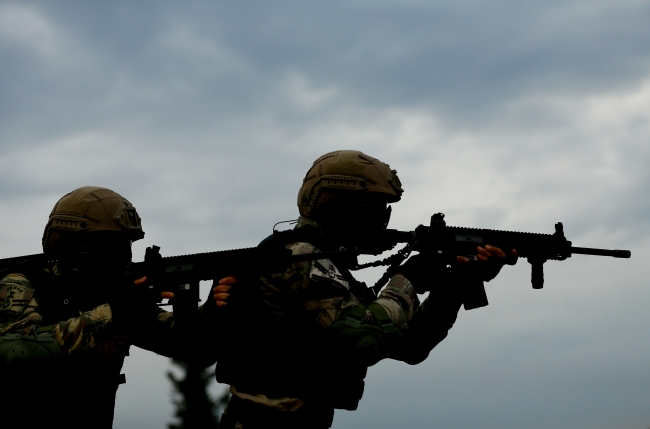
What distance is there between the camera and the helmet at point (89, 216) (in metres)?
10.8

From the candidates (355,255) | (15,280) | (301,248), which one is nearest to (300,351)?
(301,248)

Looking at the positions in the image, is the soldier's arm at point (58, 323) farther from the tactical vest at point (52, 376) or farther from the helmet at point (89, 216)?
the helmet at point (89, 216)

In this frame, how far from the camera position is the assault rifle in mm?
9297

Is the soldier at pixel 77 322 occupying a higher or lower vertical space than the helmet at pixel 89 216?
lower

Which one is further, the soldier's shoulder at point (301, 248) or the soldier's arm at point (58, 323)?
the soldier's arm at point (58, 323)

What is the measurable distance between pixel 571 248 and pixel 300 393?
3.34 m

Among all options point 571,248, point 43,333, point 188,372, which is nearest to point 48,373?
point 43,333

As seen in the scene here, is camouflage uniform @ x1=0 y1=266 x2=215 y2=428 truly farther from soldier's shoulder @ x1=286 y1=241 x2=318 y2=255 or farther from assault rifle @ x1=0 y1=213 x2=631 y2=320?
soldier's shoulder @ x1=286 y1=241 x2=318 y2=255

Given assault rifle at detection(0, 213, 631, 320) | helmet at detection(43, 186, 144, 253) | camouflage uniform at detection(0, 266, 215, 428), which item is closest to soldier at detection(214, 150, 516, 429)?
assault rifle at detection(0, 213, 631, 320)

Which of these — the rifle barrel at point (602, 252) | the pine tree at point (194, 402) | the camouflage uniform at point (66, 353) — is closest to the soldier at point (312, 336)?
the camouflage uniform at point (66, 353)

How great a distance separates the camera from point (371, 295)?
→ 10.1 m

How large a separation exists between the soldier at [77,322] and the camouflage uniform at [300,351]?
0.49 meters

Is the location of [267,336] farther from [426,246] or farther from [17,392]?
[17,392]

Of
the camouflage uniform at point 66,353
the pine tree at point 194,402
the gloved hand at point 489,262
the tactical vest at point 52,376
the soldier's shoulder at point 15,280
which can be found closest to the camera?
the tactical vest at point 52,376
